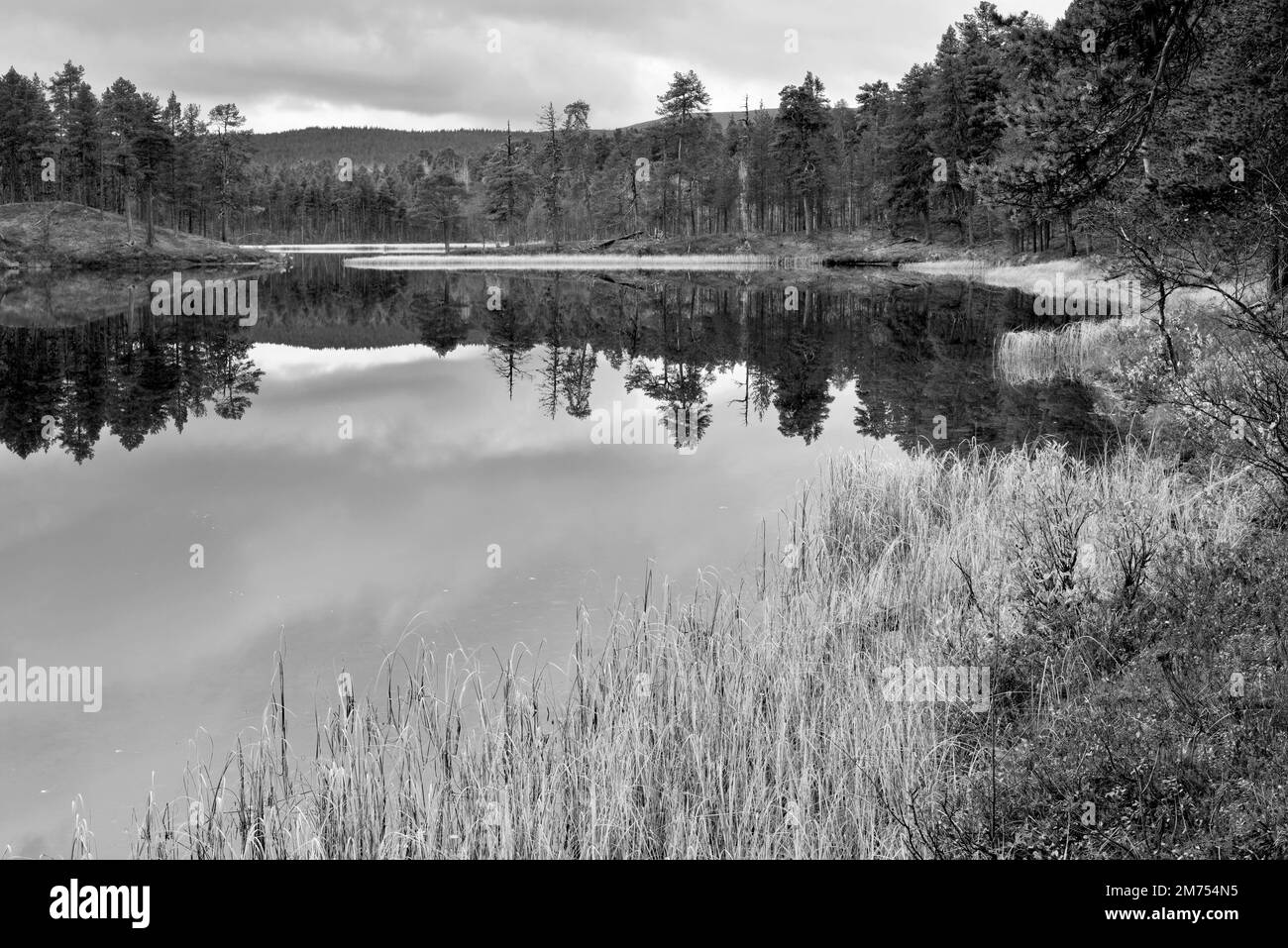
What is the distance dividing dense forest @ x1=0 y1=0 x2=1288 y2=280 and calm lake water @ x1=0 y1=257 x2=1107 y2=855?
6.43 m

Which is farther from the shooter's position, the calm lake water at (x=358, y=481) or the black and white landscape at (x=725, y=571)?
the calm lake water at (x=358, y=481)

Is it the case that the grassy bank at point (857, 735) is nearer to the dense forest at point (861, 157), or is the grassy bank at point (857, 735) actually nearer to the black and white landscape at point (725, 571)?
the black and white landscape at point (725, 571)

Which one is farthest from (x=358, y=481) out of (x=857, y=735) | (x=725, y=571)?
(x=857, y=735)

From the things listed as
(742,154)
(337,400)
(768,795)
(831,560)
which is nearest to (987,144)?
(742,154)

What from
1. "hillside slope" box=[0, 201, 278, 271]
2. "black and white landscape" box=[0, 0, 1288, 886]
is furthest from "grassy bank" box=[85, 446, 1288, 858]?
"hillside slope" box=[0, 201, 278, 271]

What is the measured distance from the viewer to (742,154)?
12225 cm

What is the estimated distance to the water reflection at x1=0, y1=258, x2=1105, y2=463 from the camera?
24.1m

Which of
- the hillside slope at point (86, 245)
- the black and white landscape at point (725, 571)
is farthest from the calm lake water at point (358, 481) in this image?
the hillside slope at point (86, 245)

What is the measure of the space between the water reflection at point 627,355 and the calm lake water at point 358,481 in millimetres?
209

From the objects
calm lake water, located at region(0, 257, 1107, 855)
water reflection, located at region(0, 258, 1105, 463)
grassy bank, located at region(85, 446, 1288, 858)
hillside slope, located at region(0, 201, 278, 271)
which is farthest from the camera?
hillside slope, located at region(0, 201, 278, 271)

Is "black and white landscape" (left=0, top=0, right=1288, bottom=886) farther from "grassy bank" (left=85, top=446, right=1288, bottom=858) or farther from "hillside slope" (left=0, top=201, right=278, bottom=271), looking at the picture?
"hillside slope" (left=0, top=201, right=278, bottom=271)

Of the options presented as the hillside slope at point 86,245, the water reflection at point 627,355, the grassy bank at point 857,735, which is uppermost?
the hillside slope at point 86,245

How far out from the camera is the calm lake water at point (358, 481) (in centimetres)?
1009

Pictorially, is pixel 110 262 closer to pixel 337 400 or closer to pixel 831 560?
pixel 337 400
